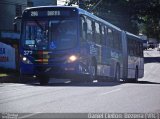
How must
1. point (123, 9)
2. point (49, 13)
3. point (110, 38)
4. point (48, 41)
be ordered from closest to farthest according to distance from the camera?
point (48, 41) < point (49, 13) < point (110, 38) < point (123, 9)

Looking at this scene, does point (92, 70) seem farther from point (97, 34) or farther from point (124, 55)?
point (124, 55)

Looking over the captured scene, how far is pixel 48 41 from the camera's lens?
19.9 metres

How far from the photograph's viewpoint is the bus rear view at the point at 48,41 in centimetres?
1970

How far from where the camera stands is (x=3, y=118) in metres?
9.70

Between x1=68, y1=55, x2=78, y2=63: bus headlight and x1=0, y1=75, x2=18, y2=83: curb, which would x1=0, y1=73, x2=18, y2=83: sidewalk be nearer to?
x1=0, y1=75, x2=18, y2=83: curb

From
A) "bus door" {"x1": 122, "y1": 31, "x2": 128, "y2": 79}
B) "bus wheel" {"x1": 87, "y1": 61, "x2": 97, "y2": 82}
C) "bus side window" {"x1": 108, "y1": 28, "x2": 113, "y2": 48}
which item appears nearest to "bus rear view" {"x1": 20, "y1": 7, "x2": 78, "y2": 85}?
"bus wheel" {"x1": 87, "y1": 61, "x2": 97, "y2": 82}

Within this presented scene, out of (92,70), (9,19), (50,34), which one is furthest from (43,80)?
(9,19)

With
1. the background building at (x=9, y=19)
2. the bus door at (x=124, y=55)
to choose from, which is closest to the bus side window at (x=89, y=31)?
the bus door at (x=124, y=55)

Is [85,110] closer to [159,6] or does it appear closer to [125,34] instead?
[125,34]

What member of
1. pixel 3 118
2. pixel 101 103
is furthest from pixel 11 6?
pixel 3 118

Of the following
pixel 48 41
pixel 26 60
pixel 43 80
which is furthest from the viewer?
pixel 43 80

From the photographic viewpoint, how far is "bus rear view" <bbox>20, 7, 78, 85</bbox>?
776 inches

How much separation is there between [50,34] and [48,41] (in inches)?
12.4

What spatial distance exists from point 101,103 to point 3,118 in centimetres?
385
